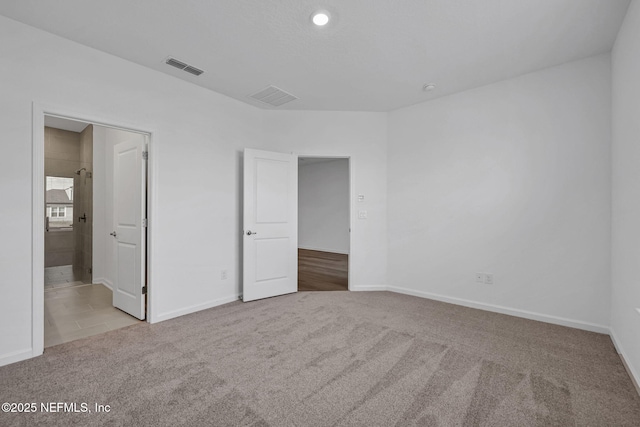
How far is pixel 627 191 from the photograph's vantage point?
2271 mm

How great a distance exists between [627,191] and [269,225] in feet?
12.1

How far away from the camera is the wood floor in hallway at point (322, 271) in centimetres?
471

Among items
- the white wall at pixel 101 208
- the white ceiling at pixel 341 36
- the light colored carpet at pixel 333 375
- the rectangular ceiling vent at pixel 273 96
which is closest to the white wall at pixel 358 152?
the rectangular ceiling vent at pixel 273 96

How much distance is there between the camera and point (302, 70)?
3.19 m

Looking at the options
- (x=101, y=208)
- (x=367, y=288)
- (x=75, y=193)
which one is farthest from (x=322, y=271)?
(x=75, y=193)

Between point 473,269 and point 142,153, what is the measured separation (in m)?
4.21

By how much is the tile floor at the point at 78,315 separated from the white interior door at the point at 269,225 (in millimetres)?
1480

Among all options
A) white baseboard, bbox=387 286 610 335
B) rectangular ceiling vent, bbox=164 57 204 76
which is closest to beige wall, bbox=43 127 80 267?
rectangular ceiling vent, bbox=164 57 204 76

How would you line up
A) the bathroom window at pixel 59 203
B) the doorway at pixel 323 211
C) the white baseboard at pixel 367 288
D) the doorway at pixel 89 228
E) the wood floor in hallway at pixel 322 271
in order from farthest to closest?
1. the doorway at pixel 323 211
2. the bathroom window at pixel 59 203
3. the wood floor in hallway at pixel 322 271
4. the white baseboard at pixel 367 288
5. the doorway at pixel 89 228

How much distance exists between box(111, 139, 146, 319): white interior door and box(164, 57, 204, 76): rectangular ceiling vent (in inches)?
36.0

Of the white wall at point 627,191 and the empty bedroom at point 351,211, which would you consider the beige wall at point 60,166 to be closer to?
the empty bedroom at point 351,211

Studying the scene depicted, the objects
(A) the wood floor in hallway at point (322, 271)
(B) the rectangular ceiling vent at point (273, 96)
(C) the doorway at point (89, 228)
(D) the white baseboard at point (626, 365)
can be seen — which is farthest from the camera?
(A) the wood floor in hallway at point (322, 271)

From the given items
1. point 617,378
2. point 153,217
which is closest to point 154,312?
point 153,217

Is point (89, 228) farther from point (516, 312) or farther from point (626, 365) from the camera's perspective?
point (626, 365)
